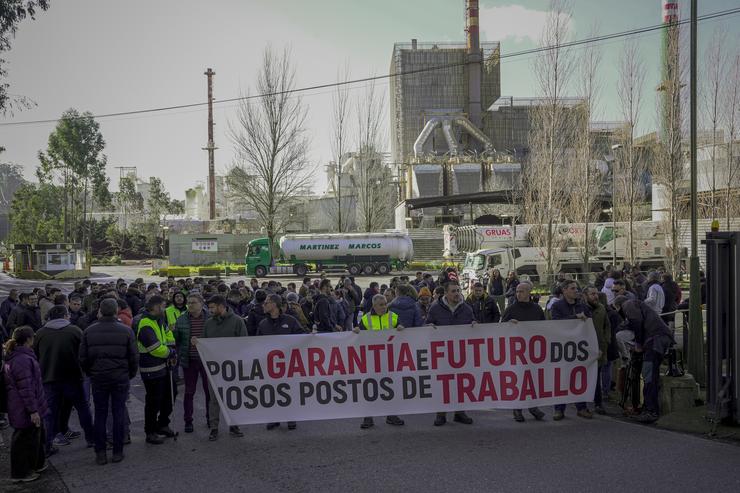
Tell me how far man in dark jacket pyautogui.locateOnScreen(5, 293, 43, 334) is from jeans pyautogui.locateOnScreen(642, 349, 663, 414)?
10.3m

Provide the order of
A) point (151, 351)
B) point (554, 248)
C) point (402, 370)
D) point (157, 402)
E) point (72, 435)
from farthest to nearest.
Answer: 1. point (554, 248)
2. point (402, 370)
3. point (72, 435)
4. point (157, 402)
5. point (151, 351)

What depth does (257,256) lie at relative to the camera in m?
46.4

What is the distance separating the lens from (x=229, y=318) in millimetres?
8312

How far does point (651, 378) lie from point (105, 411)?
6.94m

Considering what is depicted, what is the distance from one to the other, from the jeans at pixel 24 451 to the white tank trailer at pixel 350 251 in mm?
40434

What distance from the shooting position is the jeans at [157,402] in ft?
25.8

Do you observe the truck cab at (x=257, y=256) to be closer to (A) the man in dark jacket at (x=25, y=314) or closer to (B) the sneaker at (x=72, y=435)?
(A) the man in dark jacket at (x=25, y=314)

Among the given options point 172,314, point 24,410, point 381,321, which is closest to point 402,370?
point 381,321

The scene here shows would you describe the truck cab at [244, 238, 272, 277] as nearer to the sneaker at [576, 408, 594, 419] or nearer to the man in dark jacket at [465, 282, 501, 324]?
the man in dark jacket at [465, 282, 501, 324]

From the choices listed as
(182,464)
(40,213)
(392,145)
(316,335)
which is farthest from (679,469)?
(392,145)

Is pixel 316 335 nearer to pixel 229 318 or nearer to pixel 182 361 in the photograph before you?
pixel 229 318

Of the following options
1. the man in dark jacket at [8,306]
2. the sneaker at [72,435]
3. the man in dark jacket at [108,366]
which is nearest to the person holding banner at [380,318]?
the man in dark jacket at [108,366]

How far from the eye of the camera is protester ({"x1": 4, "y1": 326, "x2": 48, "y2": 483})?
655cm

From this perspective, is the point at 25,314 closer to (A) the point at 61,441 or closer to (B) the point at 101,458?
(A) the point at 61,441
